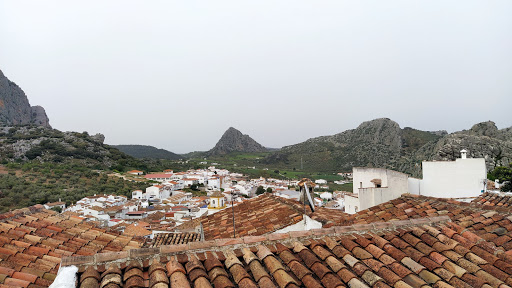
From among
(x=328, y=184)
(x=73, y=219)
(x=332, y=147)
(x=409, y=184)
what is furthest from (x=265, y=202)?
(x=332, y=147)

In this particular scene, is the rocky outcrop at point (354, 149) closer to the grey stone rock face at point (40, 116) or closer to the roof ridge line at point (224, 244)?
the roof ridge line at point (224, 244)

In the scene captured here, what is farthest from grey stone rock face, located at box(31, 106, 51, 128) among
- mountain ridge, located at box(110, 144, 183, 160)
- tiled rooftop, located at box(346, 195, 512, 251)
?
tiled rooftop, located at box(346, 195, 512, 251)

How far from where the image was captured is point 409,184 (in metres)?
10.5

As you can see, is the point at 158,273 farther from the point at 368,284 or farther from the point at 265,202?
the point at 265,202

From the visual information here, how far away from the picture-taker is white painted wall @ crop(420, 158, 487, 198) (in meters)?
10.7

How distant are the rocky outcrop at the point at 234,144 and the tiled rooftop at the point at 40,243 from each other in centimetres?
16307

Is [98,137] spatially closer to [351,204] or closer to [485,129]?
[485,129]

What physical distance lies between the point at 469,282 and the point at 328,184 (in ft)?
250

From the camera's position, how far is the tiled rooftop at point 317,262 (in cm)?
265

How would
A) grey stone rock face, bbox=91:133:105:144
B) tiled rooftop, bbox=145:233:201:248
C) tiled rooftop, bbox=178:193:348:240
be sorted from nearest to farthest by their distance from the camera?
tiled rooftop, bbox=178:193:348:240
tiled rooftop, bbox=145:233:201:248
grey stone rock face, bbox=91:133:105:144

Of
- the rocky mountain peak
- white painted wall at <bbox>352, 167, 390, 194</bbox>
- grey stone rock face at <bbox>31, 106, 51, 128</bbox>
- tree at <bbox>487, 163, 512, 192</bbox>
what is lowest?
tree at <bbox>487, 163, 512, 192</bbox>

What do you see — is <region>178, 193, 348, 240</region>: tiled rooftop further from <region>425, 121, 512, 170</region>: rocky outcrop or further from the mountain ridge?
the mountain ridge

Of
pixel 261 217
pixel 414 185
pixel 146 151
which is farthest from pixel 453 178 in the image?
pixel 146 151

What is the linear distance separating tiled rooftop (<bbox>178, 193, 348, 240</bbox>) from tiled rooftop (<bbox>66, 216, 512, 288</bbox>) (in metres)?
3.41
